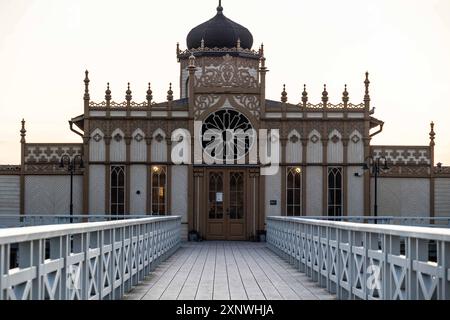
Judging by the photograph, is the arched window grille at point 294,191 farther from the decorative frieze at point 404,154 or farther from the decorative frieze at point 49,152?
the decorative frieze at point 49,152

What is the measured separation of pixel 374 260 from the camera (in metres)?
10.9

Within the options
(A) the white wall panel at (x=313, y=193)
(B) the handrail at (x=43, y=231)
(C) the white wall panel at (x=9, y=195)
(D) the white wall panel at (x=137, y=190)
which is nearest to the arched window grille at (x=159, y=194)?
(D) the white wall panel at (x=137, y=190)

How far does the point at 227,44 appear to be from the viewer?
39250 mm

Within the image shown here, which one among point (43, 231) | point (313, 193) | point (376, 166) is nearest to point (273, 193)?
point (313, 193)

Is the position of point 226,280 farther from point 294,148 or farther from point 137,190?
point 294,148

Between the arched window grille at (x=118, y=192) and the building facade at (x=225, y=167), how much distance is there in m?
0.04

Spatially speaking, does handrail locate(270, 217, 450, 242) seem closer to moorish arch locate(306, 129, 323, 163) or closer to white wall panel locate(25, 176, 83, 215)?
moorish arch locate(306, 129, 323, 163)

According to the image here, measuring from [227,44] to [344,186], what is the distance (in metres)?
9.36

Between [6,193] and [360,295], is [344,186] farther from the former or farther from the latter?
[360,295]

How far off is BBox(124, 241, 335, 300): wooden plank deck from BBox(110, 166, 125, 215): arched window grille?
8.52 meters

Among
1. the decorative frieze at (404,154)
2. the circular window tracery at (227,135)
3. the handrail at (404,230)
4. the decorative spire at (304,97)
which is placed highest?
the decorative spire at (304,97)

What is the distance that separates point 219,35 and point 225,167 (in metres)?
8.20

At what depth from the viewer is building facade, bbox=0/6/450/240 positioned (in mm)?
33844

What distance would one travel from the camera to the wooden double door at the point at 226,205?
33.9m
